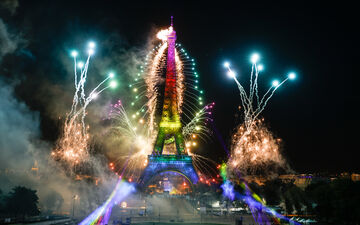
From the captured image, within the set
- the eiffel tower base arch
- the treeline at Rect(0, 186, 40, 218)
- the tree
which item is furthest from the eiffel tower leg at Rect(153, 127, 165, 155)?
the tree

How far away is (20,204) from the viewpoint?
107ft

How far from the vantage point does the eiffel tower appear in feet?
202

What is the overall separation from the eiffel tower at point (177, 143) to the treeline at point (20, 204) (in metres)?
28.7

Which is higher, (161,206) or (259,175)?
(259,175)

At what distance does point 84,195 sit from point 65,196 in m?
2.79

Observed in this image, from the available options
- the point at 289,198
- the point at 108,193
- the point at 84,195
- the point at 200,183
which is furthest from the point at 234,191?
the point at 84,195

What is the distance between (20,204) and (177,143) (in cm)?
3521

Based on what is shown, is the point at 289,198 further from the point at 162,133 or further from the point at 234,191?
the point at 162,133

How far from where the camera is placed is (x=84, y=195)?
150 ft

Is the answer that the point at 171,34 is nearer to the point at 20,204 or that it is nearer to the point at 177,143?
the point at 177,143

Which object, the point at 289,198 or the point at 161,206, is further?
the point at 161,206

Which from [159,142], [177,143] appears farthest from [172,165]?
[159,142]

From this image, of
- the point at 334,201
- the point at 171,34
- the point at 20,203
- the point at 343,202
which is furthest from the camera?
the point at 171,34

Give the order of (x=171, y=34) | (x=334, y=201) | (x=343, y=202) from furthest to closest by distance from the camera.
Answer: (x=171, y=34) → (x=334, y=201) → (x=343, y=202)
